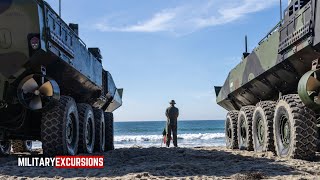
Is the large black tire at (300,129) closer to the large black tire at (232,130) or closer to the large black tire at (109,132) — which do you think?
the large black tire at (232,130)

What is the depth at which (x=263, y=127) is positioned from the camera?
10.6 meters

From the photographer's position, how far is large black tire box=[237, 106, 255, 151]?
1210 centimetres

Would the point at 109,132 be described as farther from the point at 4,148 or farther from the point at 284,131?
the point at 284,131

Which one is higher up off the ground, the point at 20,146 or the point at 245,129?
the point at 245,129

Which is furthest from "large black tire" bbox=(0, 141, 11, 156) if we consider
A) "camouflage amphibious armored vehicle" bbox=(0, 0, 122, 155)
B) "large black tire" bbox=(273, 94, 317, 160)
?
"large black tire" bbox=(273, 94, 317, 160)

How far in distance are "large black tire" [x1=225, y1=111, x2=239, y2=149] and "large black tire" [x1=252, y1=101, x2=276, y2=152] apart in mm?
2555

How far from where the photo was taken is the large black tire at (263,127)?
1016 centimetres

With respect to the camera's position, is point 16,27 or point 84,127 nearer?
point 16,27

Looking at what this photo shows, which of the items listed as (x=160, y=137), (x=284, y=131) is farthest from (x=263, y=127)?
(x=160, y=137)

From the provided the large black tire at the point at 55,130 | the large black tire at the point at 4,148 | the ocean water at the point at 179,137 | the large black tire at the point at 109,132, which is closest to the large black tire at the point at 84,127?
the large black tire at the point at 55,130

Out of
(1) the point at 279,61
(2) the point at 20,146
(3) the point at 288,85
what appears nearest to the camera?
(1) the point at 279,61

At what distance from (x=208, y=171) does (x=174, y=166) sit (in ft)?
1.69

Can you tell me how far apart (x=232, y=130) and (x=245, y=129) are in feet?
4.60

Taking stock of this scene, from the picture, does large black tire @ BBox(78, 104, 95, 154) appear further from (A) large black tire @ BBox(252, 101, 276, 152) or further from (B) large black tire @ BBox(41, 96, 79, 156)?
(A) large black tire @ BBox(252, 101, 276, 152)
